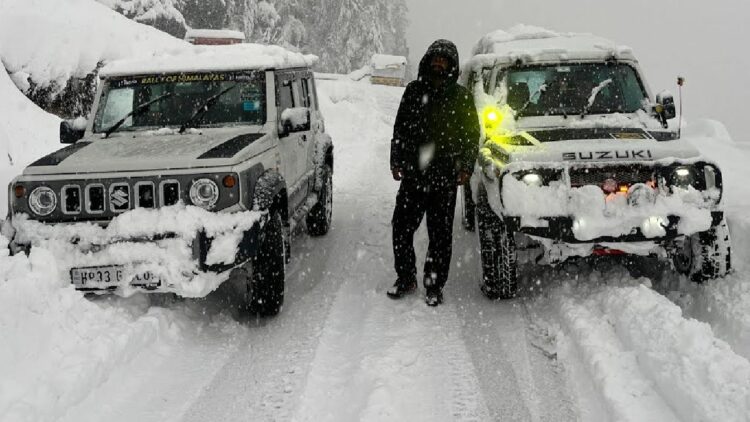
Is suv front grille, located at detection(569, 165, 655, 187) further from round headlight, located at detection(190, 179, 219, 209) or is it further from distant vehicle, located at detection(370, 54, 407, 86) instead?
distant vehicle, located at detection(370, 54, 407, 86)

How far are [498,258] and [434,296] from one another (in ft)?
1.96

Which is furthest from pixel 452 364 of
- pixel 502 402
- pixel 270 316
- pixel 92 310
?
pixel 92 310

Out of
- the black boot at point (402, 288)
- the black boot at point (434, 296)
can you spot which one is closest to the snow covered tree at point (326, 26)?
the black boot at point (402, 288)

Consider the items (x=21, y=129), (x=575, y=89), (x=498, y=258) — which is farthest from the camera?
(x=21, y=129)

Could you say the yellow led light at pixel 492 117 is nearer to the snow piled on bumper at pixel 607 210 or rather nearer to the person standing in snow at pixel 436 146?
the person standing in snow at pixel 436 146

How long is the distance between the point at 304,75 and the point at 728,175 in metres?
5.56

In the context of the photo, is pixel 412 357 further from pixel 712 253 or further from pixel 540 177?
pixel 712 253

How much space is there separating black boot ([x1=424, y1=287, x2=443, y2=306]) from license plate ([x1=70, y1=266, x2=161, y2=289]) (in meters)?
2.14

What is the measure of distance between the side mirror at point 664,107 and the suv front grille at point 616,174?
1274 millimetres

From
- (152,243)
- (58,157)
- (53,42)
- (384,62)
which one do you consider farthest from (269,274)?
(384,62)

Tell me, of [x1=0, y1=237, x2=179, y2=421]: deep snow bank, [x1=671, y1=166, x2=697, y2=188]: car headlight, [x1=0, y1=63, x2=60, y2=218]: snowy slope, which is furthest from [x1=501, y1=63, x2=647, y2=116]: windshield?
[x1=0, y1=63, x2=60, y2=218]: snowy slope

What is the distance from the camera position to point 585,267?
6293mm

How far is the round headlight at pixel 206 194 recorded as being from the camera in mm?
4982

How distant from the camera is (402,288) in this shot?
240 inches
